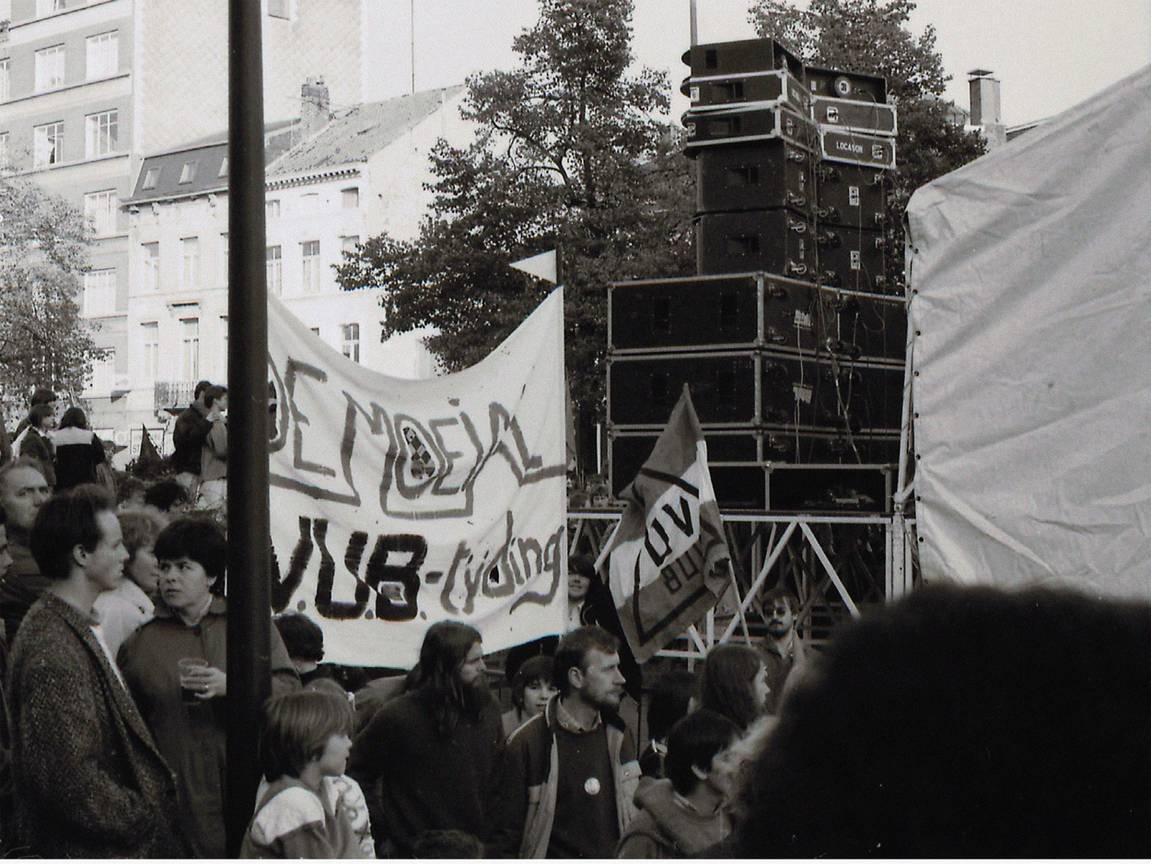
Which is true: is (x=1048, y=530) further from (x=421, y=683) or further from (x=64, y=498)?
(x=64, y=498)

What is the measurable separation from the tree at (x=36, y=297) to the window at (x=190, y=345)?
15702 millimetres

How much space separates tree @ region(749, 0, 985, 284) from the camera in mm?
26828

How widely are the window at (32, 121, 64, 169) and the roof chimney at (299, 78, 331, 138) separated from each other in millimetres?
17128

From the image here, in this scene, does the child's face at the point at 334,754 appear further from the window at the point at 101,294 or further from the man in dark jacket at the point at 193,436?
the window at the point at 101,294

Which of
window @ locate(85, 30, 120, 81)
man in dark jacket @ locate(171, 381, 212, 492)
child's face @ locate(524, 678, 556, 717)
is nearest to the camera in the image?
child's face @ locate(524, 678, 556, 717)

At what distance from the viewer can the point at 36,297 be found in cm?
2666

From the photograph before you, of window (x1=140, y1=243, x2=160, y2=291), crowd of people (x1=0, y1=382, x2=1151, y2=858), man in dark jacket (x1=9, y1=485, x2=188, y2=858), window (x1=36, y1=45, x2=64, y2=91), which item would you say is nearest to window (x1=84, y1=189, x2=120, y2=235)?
window (x1=140, y1=243, x2=160, y2=291)

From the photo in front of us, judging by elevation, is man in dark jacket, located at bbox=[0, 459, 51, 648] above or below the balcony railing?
below

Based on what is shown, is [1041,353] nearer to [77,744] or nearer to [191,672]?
[191,672]

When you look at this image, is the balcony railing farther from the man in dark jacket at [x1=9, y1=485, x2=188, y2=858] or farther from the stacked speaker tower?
the man in dark jacket at [x1=9, y1=485, x2=188, y2=858]

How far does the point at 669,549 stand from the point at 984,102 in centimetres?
2554

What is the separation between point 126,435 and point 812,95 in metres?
24.4

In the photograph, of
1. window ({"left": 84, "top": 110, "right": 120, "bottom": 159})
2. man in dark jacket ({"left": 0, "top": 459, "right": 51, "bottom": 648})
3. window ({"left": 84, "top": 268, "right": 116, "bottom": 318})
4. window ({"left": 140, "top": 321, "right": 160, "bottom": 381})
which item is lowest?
man in dark jacket ({"left": 0, "top": 459, "right": 51, "bottom": 648})

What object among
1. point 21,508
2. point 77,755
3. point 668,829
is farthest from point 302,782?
point 21,508
